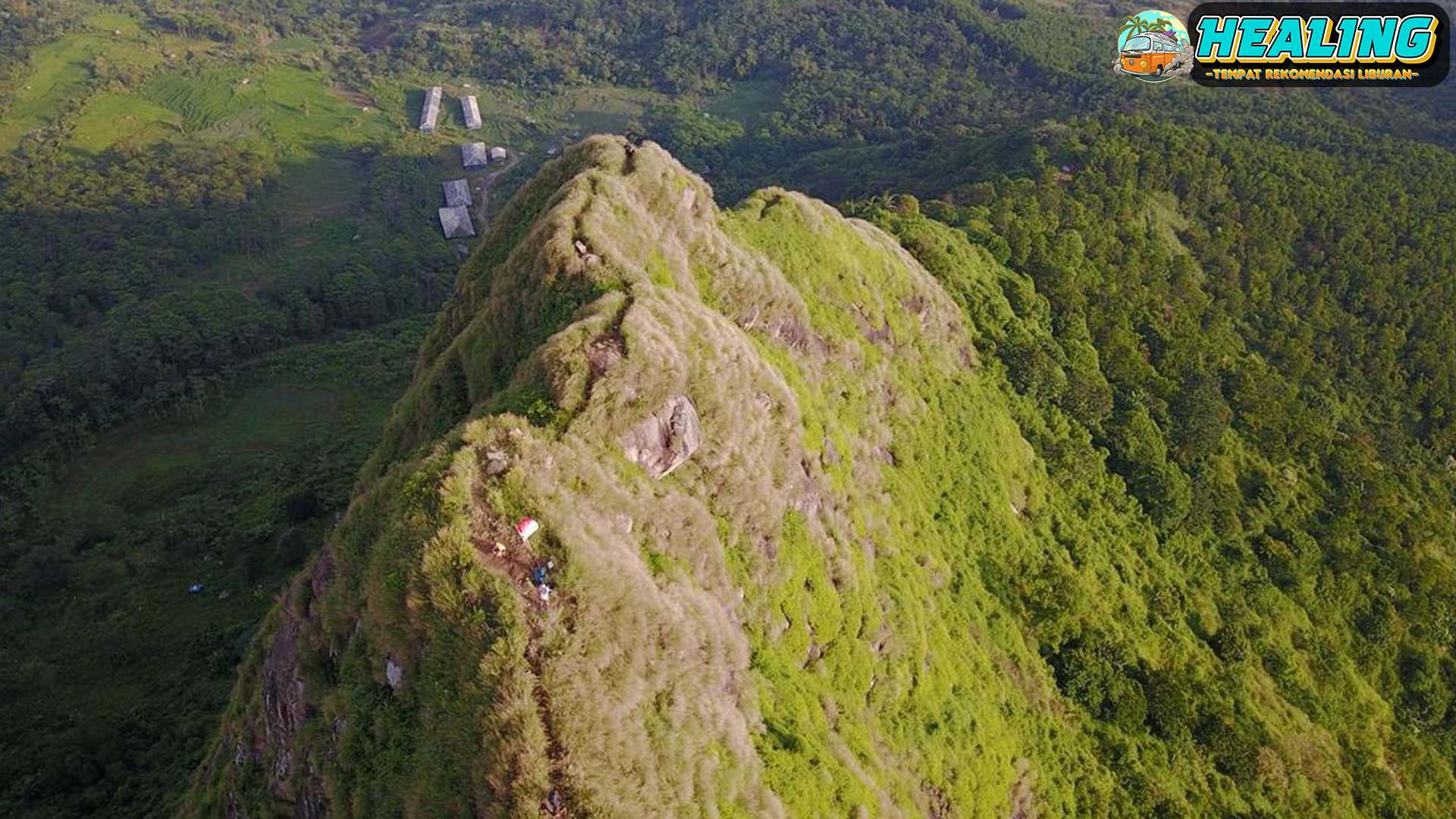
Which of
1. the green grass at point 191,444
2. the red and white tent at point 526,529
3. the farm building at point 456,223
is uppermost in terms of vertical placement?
the red and white tent at point 526,529

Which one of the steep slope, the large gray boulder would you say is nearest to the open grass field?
the steep slope

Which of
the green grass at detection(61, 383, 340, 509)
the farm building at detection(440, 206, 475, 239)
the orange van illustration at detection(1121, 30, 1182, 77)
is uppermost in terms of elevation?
the orange van illustration at detection(1121, 30, 1182, 77)

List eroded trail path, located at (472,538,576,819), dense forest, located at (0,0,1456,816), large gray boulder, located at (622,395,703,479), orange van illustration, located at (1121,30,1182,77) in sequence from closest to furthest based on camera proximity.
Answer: eroded trail path, located at (472,538,576,819), large gray boulder, located at (622,395,703,479), dense forest, located at (0,0,1456,816), orange van illustration, located at (1121,30,1182,77)

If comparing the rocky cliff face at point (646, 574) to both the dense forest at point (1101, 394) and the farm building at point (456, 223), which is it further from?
the farm building at point (456, 223)

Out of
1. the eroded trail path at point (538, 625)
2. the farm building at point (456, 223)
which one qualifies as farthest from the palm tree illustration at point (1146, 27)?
the eroded trail path at point (538, 625)

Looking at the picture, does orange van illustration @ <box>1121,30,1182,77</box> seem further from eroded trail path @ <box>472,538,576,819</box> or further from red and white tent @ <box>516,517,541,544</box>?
eroded trail path @ <box>472,538,576,819</box>

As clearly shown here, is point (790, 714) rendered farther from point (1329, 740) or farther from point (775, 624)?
point (1329, 740)

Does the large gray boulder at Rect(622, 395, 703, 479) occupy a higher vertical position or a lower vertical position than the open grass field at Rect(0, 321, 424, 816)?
higher
